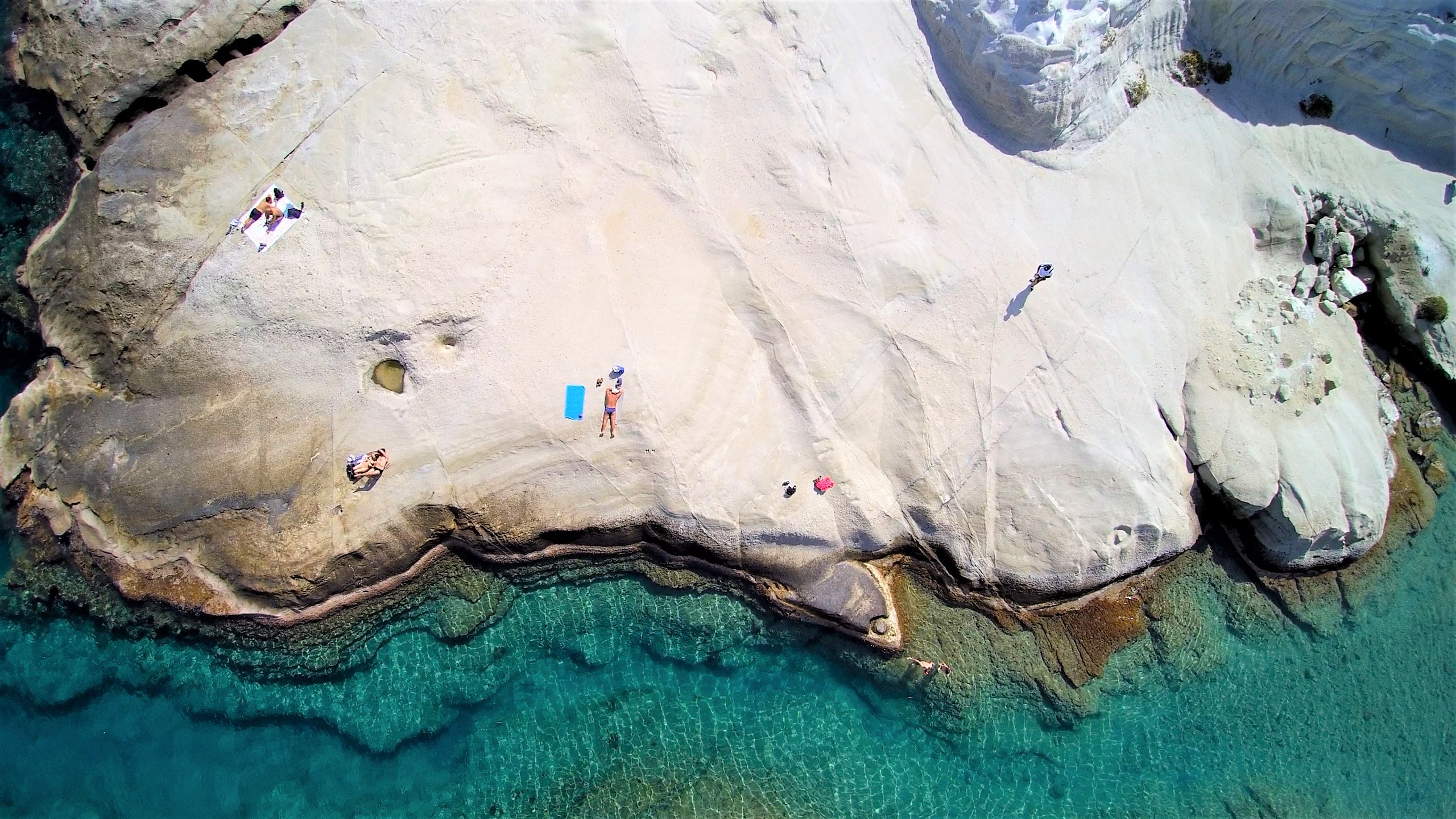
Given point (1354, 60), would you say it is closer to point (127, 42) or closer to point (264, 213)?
point (264, 213)

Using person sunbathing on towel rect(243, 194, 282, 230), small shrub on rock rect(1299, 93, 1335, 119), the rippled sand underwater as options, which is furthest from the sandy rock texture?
small shrub on rock rect(1299, 93, 1335, 119)

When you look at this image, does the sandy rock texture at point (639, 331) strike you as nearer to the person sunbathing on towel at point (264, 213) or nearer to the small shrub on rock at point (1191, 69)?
the person sunbathing on towel at point (264, 213)

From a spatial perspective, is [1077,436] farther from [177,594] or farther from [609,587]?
[177,594]

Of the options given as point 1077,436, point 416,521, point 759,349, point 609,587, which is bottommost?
point 609,587

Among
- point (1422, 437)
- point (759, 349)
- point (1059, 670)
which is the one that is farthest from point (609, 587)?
point (1422, 437)

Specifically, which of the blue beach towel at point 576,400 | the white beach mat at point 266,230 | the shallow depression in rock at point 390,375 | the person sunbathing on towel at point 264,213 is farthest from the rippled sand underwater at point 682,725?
the person sunbathing on towel at point 264,213

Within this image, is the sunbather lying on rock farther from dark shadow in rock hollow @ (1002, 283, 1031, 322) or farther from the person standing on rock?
dark shadow in rock hollow @ (1002, 283, 1031, 322)
